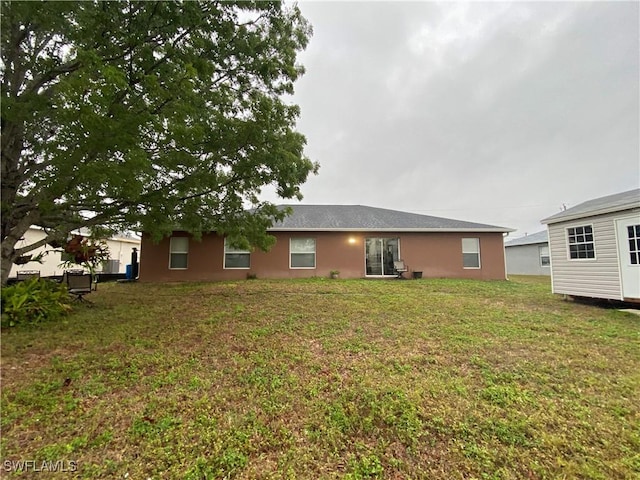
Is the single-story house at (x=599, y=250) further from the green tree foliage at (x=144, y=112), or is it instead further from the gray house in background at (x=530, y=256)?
the gray house in background at (x=530, y=256)

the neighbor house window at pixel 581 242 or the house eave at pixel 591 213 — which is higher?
the house eave at pixel 591 213

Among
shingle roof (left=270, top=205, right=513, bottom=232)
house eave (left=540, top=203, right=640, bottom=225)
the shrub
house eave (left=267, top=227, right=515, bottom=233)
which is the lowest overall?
the shrub

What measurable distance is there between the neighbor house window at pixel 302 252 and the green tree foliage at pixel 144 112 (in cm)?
607

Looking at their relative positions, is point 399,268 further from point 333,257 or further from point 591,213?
point 591,213

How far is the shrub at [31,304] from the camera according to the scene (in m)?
4.83

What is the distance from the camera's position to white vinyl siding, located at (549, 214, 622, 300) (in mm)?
6742

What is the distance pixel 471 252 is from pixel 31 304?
14.4 meters

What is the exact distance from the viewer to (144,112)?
3.63 meters

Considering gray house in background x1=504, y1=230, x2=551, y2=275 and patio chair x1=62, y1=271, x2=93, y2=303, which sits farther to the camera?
gray house in background x1=504, y1=230, x2=551, y2=275

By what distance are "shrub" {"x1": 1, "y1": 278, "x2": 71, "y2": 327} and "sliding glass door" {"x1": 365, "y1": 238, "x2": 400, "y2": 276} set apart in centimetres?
1015

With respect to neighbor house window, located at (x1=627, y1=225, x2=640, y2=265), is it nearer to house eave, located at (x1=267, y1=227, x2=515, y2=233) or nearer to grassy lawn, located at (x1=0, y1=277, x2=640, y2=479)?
grassy lawn, located at (x1=0, y1=277, x2=640, y2=479)

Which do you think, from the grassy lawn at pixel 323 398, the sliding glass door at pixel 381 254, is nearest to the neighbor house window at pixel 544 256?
the sliding glass door at pixel 381 254

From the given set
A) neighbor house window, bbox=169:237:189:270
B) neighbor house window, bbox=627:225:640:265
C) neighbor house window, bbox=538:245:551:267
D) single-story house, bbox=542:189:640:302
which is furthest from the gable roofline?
neighbor house window, bbox=538:245:551:267

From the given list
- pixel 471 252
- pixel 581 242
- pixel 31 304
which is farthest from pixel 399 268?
pixel 31 304
